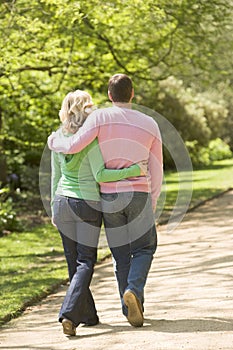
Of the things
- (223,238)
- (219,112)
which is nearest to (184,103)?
(219,112)

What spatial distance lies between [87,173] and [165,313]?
144 centimetres

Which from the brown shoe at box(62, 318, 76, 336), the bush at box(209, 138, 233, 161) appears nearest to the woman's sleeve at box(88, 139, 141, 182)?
the brown shoe at box(62, 318, 76, 336)

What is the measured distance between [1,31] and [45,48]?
1163 millimetres

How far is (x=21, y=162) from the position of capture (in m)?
20.2

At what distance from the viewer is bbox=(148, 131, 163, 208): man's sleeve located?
253 inches

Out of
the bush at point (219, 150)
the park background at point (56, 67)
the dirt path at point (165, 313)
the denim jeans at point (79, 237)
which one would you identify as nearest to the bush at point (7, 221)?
the park background at point (56, 67)

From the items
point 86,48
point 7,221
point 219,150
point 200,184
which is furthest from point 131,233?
point 219,150

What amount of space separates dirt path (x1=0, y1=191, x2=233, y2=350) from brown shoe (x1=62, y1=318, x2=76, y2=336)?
0.19 feet

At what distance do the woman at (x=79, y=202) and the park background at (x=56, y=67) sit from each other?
1313 mm

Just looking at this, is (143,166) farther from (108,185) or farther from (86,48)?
(86,48)

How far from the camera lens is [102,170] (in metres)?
6.26

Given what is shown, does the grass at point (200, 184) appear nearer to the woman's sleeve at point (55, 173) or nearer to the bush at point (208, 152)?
the bush at point (208, 152)

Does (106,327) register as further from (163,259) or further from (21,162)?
(21,162)

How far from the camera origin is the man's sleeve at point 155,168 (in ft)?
21.1
